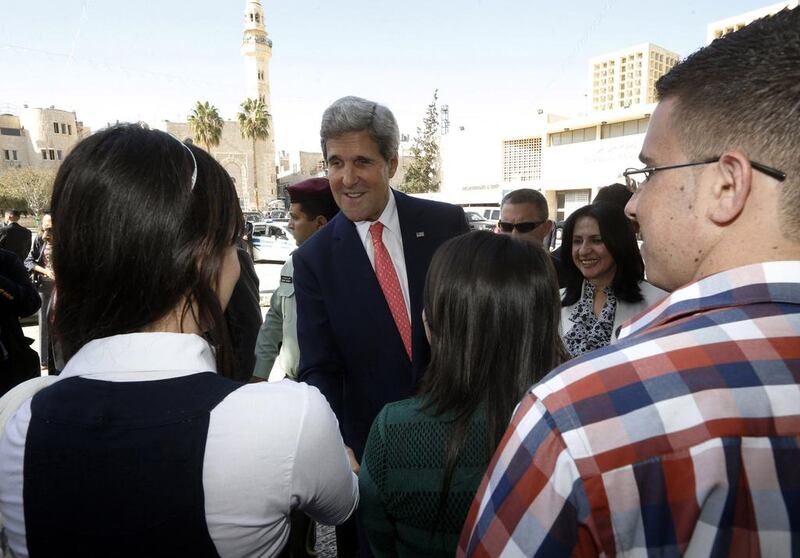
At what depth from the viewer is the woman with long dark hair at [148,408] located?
868 millimetres

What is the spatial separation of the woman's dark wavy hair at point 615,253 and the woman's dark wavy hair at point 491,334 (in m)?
1.76

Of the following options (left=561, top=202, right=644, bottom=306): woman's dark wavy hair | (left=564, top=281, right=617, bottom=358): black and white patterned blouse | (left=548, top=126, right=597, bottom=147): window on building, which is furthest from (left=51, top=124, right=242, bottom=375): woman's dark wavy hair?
(left=548, top=126, right=597, bottom=147): window on building

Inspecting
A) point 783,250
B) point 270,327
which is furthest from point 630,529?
point 270,327

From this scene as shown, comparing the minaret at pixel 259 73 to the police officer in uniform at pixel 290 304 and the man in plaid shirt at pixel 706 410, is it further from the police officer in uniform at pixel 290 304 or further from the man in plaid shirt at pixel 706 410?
the man in plaid shirt at pixel 706 410

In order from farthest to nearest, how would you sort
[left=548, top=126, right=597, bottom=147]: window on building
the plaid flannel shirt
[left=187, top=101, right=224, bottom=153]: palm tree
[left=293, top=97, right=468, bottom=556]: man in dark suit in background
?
[left=187, top=101, right=224, bottom=153]: palm tree → [left=548, top=126, right=597, bottom=147]: window on building → [left=293, top=97, right=468, bottom=556]: man in dark suit in background → the plaid flannel shirt

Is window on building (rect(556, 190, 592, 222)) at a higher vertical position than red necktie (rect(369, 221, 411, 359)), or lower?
higher

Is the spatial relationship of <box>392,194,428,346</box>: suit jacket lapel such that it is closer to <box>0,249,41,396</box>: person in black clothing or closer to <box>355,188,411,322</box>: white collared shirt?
<box>355,188,411,322</box>: white collared shirt

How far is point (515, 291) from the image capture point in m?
1.44

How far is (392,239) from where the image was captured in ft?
8.51

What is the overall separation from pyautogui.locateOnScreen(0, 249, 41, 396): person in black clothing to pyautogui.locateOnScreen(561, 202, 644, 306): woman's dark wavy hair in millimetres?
3554

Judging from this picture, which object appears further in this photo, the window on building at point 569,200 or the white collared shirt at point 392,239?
the window on building at point 569,200

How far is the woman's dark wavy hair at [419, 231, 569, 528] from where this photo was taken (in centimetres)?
141

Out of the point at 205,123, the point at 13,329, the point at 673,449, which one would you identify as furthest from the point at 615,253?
the point at 205,123

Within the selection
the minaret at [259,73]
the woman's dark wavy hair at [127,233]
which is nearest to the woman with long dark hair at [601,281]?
the woman's dark wavy hair at [127,233]
